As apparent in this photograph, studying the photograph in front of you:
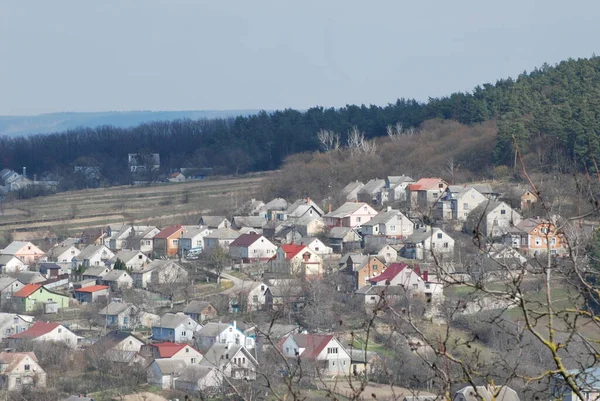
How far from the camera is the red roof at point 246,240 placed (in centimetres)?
2000

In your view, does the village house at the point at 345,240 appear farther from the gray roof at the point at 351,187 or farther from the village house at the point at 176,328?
the village house at the point at 176,328

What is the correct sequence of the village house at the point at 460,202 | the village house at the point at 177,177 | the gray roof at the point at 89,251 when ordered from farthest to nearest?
the village house at the point at 177,177, the gray roof at the point at 89,251, the village house at the point at 460,202

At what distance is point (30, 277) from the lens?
19516 millimetres

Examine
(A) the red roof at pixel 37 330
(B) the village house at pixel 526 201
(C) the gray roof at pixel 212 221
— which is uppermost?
(B) the village house at pixel 526 201

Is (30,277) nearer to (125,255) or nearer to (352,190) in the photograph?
(125,255)

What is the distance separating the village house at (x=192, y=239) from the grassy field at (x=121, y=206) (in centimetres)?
312

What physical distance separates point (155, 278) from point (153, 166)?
20417 mm

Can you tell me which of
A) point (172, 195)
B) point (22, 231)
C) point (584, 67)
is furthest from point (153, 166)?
point (584, 67)

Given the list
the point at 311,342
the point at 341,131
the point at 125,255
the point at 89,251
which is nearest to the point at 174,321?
the point at 311,342

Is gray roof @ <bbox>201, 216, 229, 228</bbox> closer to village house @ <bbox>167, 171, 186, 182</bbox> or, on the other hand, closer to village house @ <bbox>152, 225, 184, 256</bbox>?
village house @ <bbox>152, 225, 184, 256</bbox>

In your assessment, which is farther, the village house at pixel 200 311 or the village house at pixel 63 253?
the village house at pixel 63 253

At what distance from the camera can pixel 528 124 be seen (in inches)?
927

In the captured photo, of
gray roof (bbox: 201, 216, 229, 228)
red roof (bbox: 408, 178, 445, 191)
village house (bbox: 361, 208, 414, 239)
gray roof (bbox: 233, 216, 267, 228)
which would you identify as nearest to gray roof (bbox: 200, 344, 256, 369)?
village house (bbox: 361, 208, 414, 239)

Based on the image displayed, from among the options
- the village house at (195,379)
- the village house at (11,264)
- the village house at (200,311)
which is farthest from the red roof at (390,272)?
the village house at (11,264)
